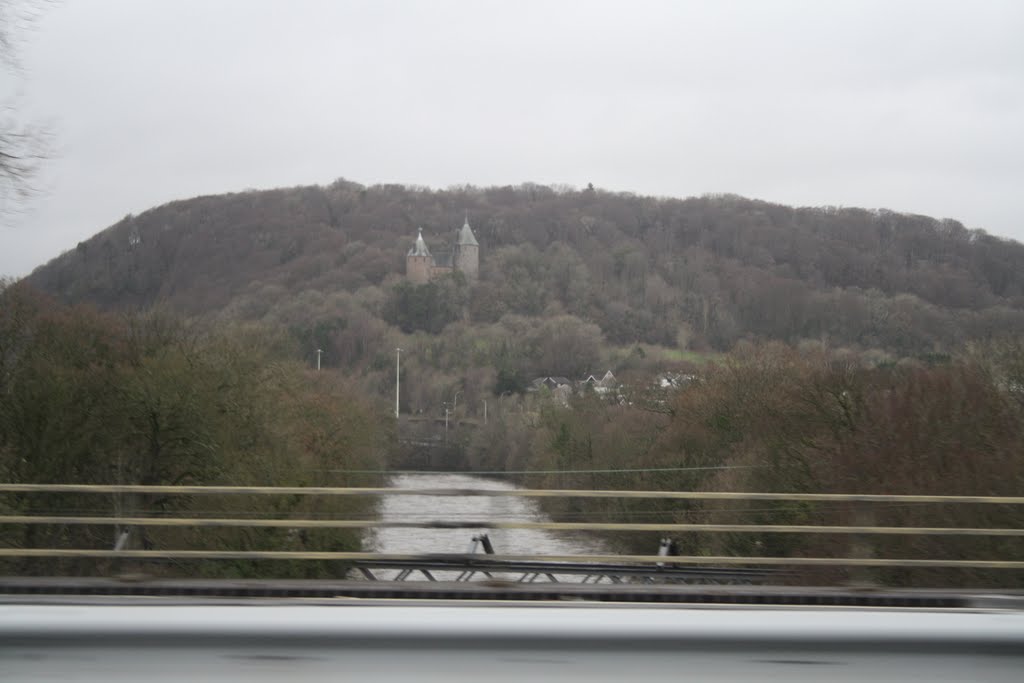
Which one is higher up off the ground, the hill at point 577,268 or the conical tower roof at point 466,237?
the conical tower roof at point 466,237

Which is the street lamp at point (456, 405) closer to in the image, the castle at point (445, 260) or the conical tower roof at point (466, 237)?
the castle at point (445, 260)

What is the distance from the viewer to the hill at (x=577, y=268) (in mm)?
43344

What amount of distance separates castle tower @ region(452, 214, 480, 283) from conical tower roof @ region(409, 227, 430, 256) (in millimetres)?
3206

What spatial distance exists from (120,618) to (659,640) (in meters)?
1.60

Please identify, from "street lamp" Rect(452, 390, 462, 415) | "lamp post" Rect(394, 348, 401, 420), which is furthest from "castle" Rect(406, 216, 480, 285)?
"street lamp" Rect(452, 390, 462, 415)

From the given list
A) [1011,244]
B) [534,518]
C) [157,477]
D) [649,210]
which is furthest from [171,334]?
[649,210]

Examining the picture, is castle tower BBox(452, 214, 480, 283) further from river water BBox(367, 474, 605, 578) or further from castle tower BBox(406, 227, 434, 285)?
river water BBox(367, 474, 605, 578)

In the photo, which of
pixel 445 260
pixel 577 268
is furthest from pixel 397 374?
pixel 445 260

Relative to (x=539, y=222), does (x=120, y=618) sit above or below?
below

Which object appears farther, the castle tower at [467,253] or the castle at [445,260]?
the castle tower at [467,253]

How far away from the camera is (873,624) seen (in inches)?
110

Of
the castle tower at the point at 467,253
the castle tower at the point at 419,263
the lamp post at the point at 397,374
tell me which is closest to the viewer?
the lamp post at the point at 397,374

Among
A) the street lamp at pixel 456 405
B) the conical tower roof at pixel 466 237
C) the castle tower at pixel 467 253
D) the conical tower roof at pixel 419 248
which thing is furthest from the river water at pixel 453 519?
the conical tower roof at pixel 466 237

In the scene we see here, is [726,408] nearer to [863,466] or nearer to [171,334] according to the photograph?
[863,466]
